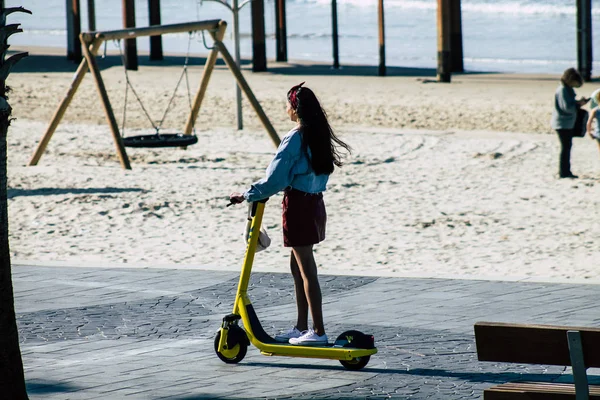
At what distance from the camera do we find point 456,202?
504 inches

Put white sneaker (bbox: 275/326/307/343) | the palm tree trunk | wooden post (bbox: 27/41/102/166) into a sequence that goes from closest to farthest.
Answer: the palm tree trunk → white sneaker (bbox: 275/326/307/343) → wooden post (bbox: 27/41/102/166)

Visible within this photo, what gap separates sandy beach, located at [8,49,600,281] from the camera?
393 inches

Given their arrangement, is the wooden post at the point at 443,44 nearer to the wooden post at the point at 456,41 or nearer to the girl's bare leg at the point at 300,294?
the wooden post at the point at 456,41

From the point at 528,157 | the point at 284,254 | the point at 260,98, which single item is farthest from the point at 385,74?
the point at 284,254

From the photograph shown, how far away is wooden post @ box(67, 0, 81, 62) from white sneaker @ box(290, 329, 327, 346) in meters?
27.9

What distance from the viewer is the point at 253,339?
20.1 feet

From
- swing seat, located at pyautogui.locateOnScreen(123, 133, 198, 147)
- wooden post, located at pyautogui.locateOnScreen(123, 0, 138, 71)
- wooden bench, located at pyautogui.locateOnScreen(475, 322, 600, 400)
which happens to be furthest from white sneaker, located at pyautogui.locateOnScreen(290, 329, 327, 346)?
wooden post, located at pyautogui.locateOnScreen(123, 0, 138, 71)

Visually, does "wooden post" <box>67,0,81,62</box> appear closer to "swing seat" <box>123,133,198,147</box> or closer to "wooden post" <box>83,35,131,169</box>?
"wooden post" <box>83,35,131,169</box>

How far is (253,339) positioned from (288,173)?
95 centimetres

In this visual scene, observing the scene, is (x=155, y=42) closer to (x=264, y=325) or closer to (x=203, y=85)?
(x=203, y=85)

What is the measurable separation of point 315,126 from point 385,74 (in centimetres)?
2520

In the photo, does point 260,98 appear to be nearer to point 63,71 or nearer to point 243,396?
point 63,71

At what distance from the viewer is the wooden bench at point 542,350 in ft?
12.7

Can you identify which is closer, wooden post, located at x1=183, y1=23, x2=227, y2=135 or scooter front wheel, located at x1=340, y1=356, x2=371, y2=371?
scooter front wheel, located at x1=340, y1=356, x2=371, y2=371
